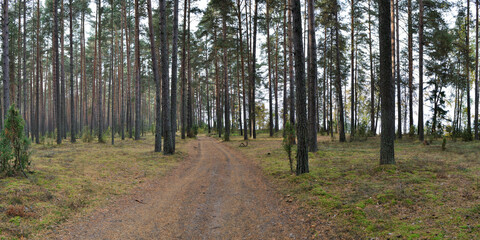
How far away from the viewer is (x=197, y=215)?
539 cm

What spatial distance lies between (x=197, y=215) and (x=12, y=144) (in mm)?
5621

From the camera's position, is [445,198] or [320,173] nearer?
[445,198]

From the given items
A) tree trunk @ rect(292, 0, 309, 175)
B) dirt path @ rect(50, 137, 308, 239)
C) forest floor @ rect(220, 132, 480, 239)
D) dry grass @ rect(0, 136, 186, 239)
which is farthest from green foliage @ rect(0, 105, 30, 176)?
tree trunk @ rect(292, 0, 309, 175)

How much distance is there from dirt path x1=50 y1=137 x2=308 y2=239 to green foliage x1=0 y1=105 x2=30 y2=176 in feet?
10.5

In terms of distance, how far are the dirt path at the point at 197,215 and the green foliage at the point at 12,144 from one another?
10.5 feet

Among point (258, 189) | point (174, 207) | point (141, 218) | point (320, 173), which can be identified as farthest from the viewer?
point (320, 173)

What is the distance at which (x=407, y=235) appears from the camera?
143 inches

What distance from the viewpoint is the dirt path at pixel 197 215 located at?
4496 mm

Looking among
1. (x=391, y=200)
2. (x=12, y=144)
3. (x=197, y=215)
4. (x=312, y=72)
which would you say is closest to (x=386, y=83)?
(x=391, y=200)

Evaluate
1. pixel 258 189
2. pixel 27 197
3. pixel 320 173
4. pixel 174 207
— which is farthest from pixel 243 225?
pixel 27 197

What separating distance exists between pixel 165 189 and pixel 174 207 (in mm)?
1798

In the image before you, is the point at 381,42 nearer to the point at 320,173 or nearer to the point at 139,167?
the point at 320,173

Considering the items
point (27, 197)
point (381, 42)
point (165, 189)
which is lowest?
point (165, 189)

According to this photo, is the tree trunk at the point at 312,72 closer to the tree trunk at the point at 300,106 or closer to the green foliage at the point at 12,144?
the tree trunk at the point at 300,106
